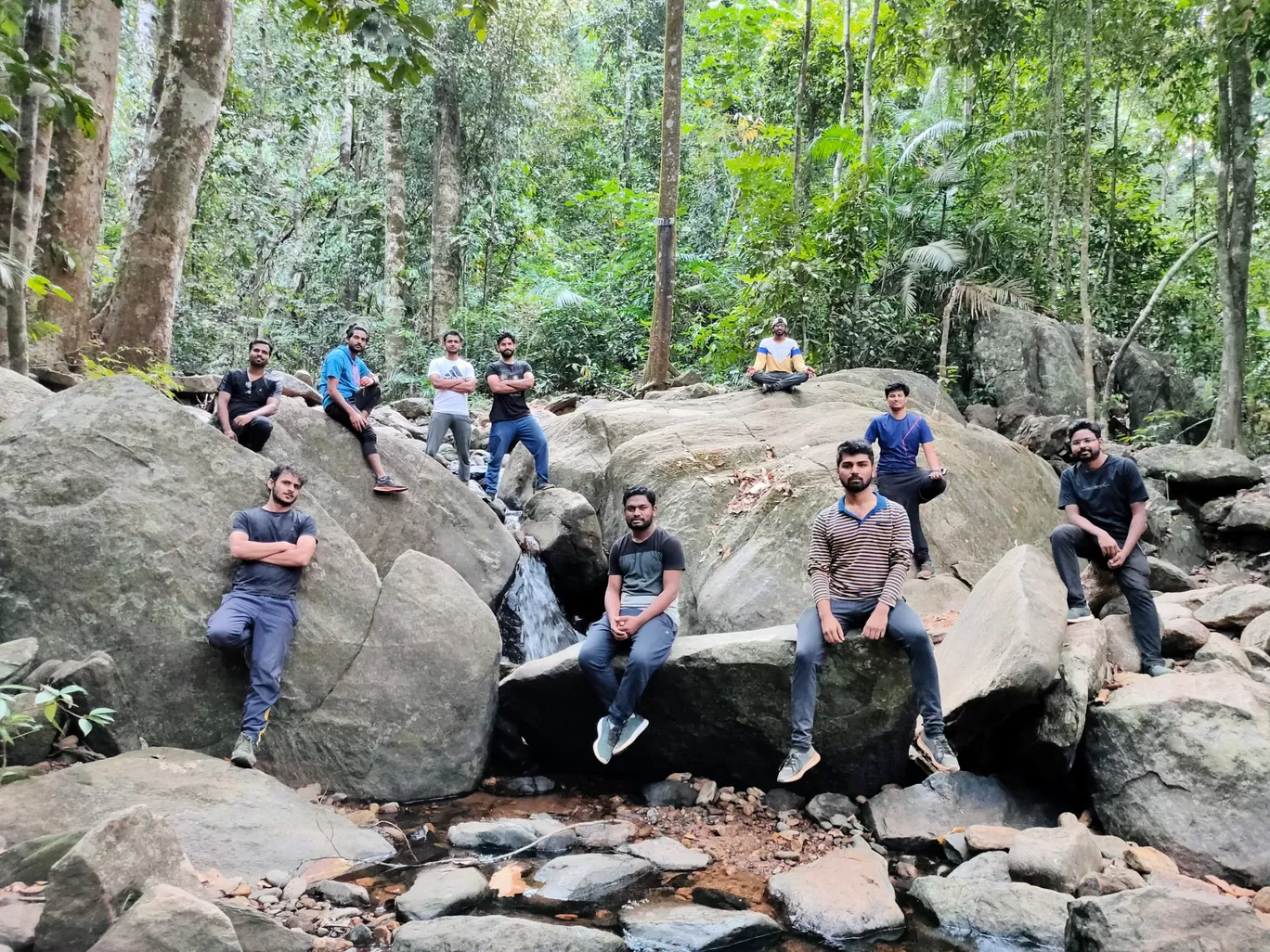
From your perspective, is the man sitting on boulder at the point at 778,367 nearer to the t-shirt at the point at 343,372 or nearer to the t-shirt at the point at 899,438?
the t-shirt at the point at 899,438

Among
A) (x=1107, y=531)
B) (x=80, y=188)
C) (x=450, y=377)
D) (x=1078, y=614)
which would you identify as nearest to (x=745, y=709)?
(x=1078, y=614)

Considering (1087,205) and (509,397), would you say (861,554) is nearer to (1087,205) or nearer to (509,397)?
(509,397)

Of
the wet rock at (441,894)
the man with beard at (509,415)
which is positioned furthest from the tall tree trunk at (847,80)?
the wet rock at (441,894)

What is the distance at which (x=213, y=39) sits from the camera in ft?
29.3

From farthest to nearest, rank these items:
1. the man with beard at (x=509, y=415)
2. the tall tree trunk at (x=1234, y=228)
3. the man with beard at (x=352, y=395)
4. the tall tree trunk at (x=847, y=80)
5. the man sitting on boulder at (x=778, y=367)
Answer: the tall tree trunk at (x=847, y=80) < the tall tree trunk at (x=1234, y=228) < the man sitting on boulder at (x=778, y=367) < the man with beard at (x=509, y=415) < the man with beard at (x=352, y=395)

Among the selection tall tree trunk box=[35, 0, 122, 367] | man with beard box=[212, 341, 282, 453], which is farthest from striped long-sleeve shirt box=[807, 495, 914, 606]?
tall tree trunk box=[35, 0, 122, 367]

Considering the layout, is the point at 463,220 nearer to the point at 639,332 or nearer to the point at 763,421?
the point at 639,332

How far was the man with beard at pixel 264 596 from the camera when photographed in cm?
556

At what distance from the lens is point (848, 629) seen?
5.54 metres

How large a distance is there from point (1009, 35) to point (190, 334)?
16.4 m

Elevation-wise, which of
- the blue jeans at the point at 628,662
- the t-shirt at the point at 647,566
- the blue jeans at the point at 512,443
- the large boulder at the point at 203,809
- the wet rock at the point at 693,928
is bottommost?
the wet rock at the point at 693,928

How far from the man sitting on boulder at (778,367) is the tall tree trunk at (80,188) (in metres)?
8.11

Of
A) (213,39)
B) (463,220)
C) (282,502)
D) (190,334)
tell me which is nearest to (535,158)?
(463,220)

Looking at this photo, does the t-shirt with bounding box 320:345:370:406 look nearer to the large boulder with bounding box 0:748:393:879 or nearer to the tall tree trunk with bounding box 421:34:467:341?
the large boulder with bounding box 0:748:393:879
